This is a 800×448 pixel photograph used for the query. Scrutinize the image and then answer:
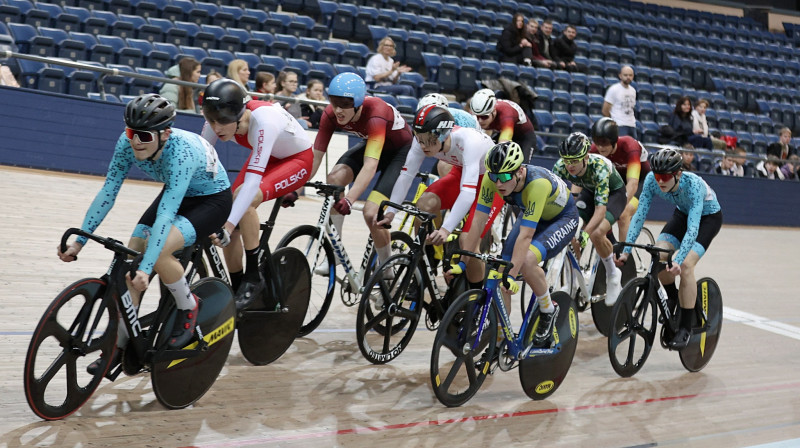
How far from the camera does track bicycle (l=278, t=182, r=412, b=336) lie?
513cm

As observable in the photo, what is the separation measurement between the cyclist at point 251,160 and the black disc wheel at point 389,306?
23.7 inches

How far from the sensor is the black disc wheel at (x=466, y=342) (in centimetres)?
436

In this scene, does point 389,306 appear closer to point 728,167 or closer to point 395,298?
point 395,298

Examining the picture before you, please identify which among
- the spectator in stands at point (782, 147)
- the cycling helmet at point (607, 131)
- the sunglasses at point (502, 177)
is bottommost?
the spectator in stands at point (782, 147)

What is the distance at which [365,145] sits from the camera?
5.75m

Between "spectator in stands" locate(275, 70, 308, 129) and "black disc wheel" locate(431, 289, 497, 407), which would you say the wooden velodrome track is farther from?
"spectator in stands" locate(275, 70, 308, 129)

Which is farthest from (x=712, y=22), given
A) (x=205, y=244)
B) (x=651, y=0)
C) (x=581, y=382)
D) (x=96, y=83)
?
(x=205, y=244)

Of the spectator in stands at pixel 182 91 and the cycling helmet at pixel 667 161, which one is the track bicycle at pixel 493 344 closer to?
the cycling helmet at pixel 667 161

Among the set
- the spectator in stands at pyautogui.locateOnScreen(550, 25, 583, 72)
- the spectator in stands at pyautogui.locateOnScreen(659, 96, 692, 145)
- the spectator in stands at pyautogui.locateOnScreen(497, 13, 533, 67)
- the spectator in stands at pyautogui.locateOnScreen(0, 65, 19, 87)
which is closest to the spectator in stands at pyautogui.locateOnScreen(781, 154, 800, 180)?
the spectator in stands at pyautogui.locateOnScreen(659, 96, 692, 145)

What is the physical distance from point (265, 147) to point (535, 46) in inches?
451

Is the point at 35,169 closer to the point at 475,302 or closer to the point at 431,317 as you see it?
the point at 431,317

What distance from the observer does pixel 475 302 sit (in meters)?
4.46

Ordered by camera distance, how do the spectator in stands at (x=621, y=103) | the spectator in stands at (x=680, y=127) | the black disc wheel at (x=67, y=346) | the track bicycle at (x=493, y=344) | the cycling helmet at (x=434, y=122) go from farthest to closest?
1. the spectator in stands at (x=680, y=127)
2. the spectator in stands at (x=621, y=103)
3. the cycling helmet at (x=434, y=122)
4. the track bicycle at (x=493, y=344)
5. the black disc wheel at (x=67, y=346)

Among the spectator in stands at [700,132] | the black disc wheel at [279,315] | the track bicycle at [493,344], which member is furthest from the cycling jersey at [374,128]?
the spectator in stands at [700,132]
